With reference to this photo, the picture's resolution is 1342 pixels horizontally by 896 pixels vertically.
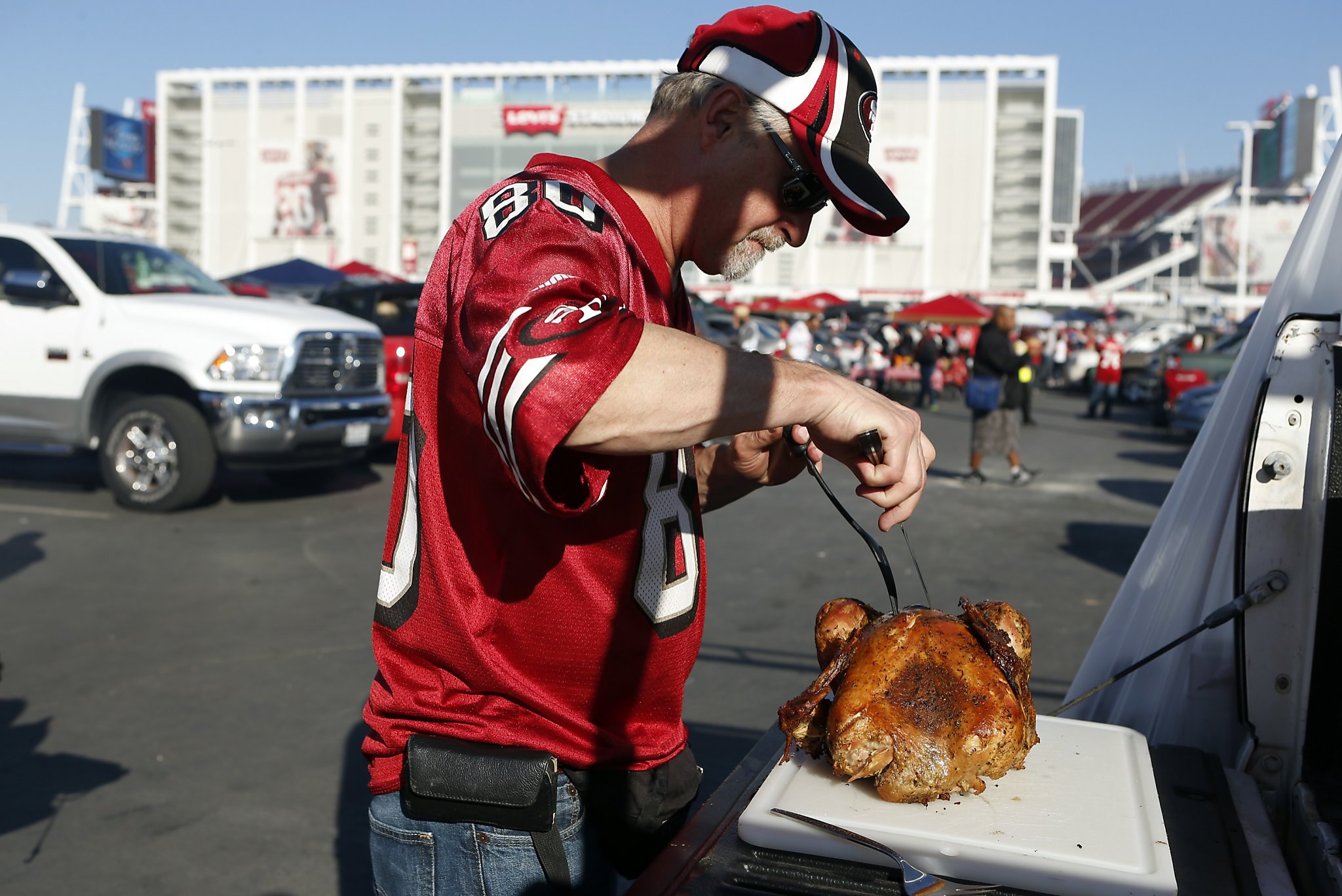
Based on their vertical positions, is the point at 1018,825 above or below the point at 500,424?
→ below

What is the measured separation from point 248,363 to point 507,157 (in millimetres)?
82899

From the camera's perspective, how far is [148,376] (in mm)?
9688

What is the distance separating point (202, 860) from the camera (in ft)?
12.7

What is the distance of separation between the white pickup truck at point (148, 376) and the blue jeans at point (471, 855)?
817 cm

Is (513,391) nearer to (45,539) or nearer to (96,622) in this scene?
(96,622)

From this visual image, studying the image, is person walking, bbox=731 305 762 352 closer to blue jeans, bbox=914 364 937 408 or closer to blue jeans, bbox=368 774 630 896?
blue jeans, bbox=914 364 937 408

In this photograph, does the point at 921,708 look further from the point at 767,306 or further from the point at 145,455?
the point at 767,306

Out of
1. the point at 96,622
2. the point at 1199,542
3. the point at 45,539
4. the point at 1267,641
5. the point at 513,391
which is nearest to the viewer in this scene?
the point at 513,391

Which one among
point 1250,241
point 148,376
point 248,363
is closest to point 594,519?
point 248,363

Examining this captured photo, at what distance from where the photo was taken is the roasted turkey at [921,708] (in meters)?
1.72

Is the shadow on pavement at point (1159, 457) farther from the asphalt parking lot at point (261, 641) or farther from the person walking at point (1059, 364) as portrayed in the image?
the person walking at point (1059, 364)

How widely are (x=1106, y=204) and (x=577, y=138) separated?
68.1 metres

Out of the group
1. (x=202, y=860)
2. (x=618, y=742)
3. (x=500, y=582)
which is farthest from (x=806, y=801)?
(x=202, y=860)

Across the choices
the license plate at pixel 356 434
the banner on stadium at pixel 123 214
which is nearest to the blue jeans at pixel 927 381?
the license plate at pixel 356 434
